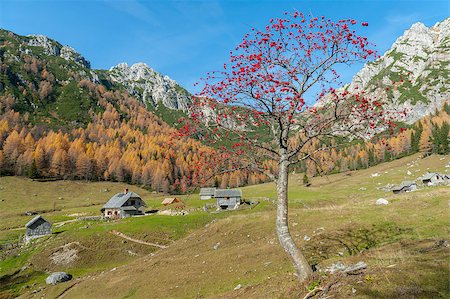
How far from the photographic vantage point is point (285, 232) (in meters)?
14.3

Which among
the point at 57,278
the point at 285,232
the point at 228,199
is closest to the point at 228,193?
the point at 228,199

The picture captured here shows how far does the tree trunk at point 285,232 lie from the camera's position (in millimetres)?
13416

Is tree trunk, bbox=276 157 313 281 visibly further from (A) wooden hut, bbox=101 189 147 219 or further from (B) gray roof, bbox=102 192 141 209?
(B) gray roof, bbox=102 192 141 209

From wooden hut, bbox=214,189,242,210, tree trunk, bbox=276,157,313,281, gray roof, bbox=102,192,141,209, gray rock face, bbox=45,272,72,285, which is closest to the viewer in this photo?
tree trunk, bbox=276,157,313,281

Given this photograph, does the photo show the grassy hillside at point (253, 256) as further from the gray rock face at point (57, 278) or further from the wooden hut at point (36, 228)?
the wooden hut at point (36, 228)

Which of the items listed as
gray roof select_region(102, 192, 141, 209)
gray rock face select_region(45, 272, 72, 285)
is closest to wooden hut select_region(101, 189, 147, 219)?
gray roof select_region(102, 192, 141, 209)

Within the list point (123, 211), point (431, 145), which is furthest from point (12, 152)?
point (431, 145)

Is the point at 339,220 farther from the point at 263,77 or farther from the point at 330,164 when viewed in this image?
the point at 263,77

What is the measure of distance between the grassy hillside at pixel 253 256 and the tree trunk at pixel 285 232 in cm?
91

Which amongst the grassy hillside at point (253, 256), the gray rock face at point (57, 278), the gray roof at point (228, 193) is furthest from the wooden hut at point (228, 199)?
the gray rock face at point (57, 278)

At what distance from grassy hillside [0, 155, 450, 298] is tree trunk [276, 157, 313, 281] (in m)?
0.91

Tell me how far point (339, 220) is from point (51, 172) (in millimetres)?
180145

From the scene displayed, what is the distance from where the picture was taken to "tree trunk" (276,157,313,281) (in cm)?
1342

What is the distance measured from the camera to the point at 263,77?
46.2 feet
